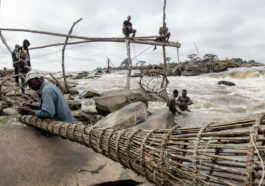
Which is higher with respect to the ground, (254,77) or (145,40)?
(145,40)

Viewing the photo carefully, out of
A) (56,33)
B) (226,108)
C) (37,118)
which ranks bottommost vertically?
(226,108)

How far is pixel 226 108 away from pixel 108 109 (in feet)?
14.6

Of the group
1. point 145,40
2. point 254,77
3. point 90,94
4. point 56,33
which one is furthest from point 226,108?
point 254,77

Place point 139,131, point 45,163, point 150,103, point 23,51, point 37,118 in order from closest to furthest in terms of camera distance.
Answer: point 139,131 < point 45,163 < point 37,118 < point 23,51 < point 150,103

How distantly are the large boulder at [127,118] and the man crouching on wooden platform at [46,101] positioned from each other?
4.73ft

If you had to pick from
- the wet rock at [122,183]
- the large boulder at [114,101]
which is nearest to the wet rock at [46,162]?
the wet rock at [122,183]

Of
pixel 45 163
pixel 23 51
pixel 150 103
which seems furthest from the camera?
pixel 150 103

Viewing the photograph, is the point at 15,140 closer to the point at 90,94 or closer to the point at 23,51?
the point at 23,51

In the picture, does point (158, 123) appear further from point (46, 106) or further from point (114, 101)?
point (46, 106)

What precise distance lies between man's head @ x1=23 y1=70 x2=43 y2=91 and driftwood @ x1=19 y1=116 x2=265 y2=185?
1018 mm

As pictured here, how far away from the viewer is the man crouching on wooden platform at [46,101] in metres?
2.54

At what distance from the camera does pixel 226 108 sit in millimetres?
7047

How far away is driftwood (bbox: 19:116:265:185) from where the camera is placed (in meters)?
1.04

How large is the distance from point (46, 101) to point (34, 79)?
1.18 feet
